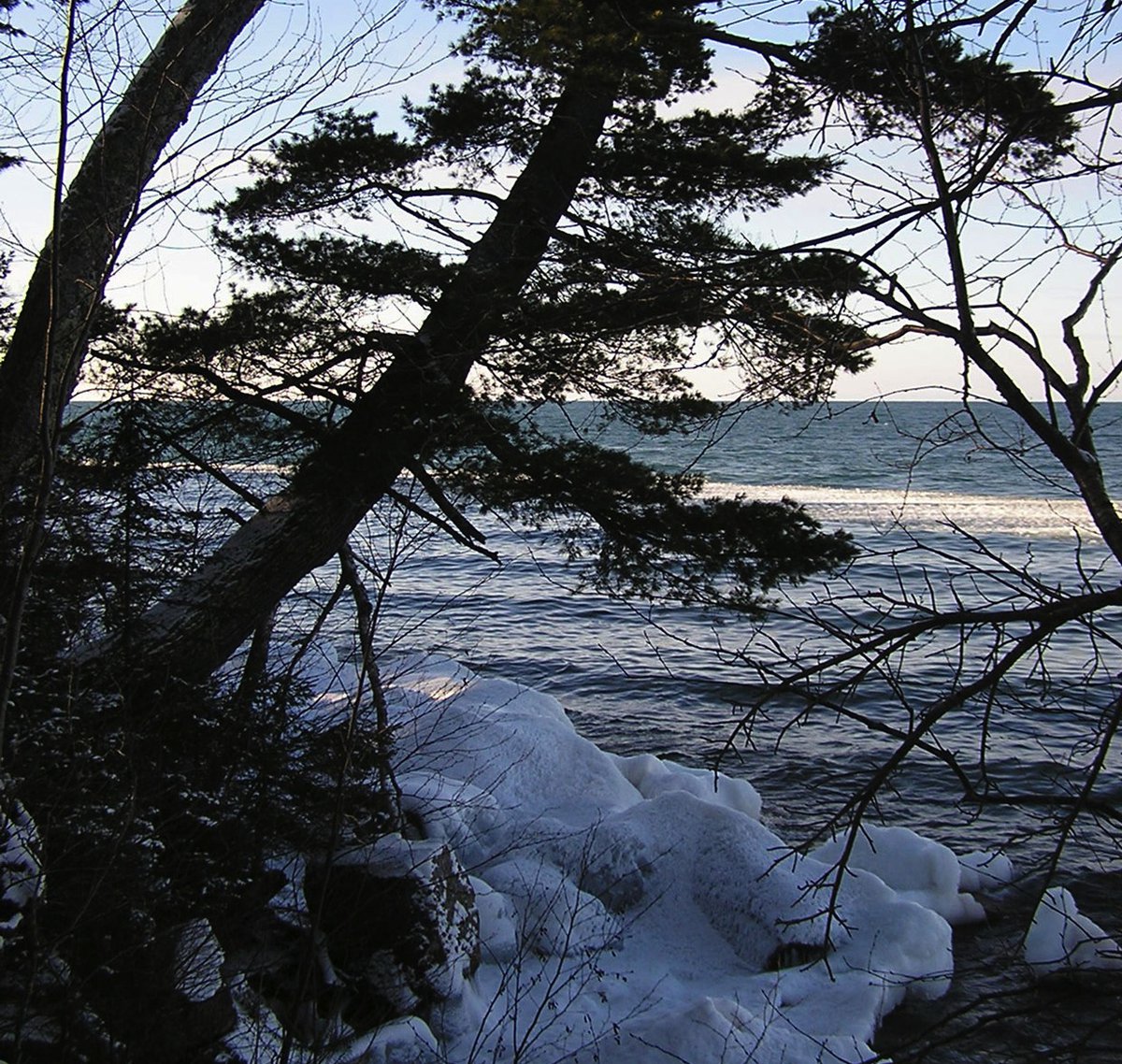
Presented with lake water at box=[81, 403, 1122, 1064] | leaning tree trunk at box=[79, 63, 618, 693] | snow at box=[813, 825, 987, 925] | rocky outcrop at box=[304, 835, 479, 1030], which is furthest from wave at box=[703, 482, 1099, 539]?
rocky outcrop at box=[304, 835, 479, 1030]

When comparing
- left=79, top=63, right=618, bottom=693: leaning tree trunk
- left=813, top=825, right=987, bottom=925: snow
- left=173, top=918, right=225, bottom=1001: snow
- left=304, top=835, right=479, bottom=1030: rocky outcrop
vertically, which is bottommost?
left=813, top=825, right=987, bottom=925: snow

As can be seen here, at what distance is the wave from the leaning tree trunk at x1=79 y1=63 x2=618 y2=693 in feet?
51.3

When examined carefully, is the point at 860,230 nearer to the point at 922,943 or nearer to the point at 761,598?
the point at 761,598

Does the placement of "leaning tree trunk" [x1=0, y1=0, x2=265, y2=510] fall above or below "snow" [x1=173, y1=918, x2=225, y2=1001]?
above

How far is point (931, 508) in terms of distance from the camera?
86.8ft

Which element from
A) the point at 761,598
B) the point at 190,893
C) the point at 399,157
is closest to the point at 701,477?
the point at 761,598

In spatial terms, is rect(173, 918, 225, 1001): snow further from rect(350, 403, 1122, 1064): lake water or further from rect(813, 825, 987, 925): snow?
rect(813, 825, 987, 925): snow

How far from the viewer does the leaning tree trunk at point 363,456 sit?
532 cm

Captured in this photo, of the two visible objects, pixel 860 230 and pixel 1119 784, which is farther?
pixel 1119 784

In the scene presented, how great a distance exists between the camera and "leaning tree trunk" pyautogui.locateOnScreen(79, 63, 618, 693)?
5.32 meters

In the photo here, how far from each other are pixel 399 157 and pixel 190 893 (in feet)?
14.1

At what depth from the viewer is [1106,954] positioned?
233 cm

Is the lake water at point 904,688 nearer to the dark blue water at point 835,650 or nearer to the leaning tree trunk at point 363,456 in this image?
the dark blue water at point 835,650

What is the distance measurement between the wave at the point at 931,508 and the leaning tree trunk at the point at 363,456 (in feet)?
51.3
